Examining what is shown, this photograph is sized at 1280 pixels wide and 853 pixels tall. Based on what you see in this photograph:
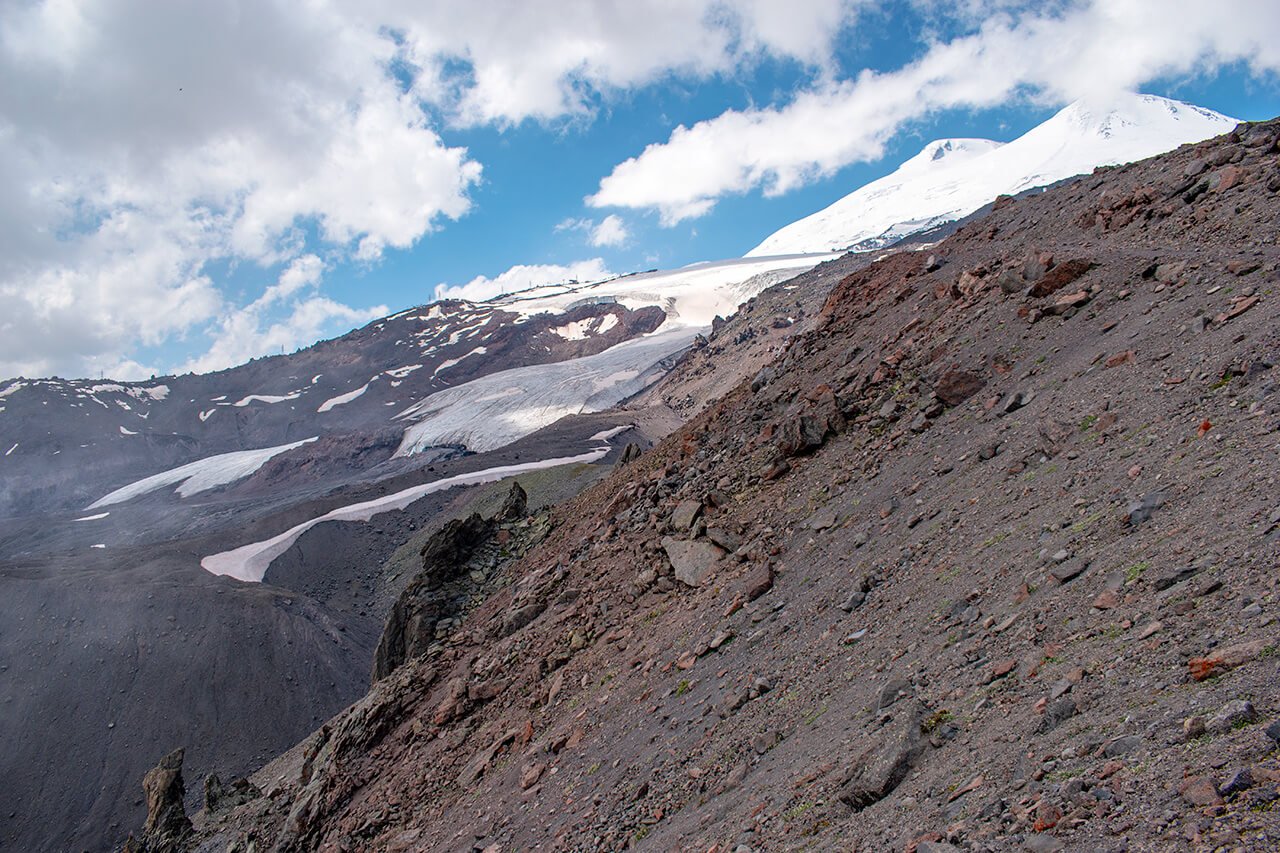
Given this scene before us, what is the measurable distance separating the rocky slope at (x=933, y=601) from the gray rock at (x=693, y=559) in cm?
6

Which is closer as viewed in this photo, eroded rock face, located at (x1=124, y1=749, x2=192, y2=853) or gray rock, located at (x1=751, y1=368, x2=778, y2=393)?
gray rock, located at (x1=751, y1=368, x2=778, y2=393)

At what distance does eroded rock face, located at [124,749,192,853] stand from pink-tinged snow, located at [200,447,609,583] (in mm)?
24001

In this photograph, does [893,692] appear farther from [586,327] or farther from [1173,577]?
[586,327]

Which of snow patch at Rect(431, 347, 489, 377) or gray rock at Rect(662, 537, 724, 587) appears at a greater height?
snow patch at Rect(431, 347, 489, 377)

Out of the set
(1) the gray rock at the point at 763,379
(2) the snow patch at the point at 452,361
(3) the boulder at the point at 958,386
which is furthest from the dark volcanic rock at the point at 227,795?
(2) the snow patch at the point at 452,361

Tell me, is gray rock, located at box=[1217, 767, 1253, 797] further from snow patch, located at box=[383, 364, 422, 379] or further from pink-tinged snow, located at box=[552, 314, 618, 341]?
pink-tinged snow, located at box=[552, 314, 618, 341]

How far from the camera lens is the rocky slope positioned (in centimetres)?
471

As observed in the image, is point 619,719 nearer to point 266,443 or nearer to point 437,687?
point 437,687

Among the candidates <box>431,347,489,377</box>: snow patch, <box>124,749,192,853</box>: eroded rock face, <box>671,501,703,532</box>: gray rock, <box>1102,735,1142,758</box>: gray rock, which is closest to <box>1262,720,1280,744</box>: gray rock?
<box>1102,735,1142,758</box>: gray rock

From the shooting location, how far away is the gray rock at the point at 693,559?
12.4 metres

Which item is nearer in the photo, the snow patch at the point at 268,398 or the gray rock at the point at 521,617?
the gray rock at the point at 521,617

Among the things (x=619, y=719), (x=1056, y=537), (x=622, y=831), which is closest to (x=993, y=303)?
(x=1056, y=537)

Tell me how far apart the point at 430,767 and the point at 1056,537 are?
1024 centimetres

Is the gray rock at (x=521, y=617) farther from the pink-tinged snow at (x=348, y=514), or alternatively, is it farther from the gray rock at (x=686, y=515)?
the pink-tinged snow at (x=348, y=514)
